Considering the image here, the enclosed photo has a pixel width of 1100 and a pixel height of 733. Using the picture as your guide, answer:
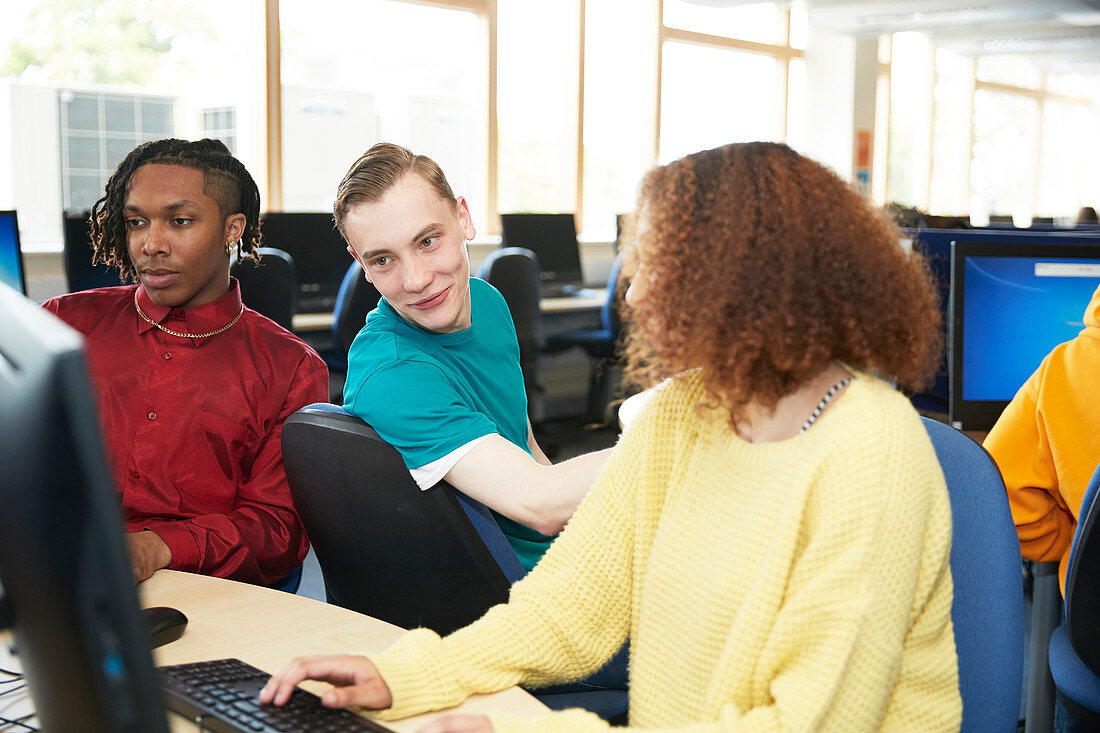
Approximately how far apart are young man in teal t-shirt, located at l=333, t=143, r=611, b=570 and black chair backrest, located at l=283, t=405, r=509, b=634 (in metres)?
0.04

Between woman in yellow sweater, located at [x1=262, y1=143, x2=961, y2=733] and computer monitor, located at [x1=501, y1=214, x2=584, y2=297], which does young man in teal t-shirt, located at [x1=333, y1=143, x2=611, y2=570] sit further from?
computer monitor, located at [x1=501, y1=214, x2=584, y2=297]

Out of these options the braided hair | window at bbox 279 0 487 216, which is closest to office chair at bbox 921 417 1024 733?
the braided hair

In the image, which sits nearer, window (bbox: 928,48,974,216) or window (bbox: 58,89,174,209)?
window (bbox: 58,89,174,209)

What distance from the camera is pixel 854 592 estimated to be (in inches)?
29.4

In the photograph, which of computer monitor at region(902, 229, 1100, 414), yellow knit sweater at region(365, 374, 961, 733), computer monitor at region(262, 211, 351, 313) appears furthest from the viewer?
computer monitor at region(262, 211, 351, 313)

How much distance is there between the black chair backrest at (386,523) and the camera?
1.22 m

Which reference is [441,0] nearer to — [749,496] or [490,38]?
[490,38]

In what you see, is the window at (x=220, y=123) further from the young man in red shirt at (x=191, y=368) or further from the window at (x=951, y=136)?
the window at (x=951, y=136)

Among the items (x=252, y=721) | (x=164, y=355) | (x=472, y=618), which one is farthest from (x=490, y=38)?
(x=252, y=721)

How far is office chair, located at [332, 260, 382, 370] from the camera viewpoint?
3959mm

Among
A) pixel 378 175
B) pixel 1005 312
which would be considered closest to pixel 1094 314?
pixel 1005 312

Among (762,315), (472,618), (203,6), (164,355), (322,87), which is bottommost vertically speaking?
(472,618)

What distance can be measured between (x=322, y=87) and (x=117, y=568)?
198 inches

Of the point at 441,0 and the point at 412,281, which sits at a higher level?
the point at 441,0
